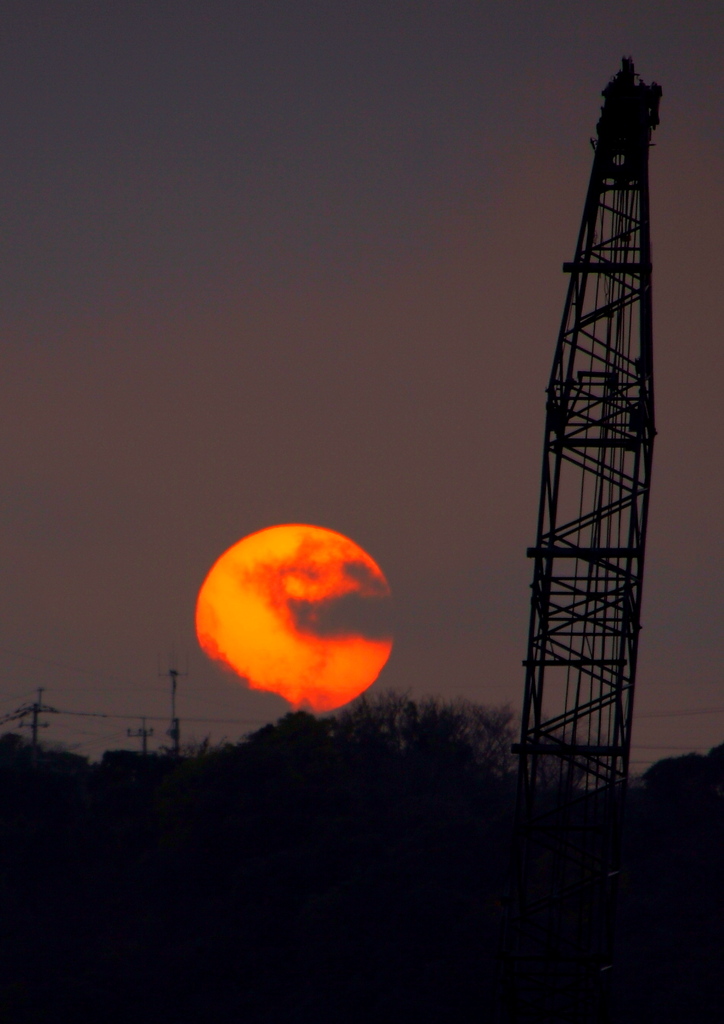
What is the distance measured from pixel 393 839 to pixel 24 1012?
76.2 ft

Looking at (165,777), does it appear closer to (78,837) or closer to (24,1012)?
(78,837)

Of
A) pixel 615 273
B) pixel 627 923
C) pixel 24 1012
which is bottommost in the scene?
pixel 24 1012

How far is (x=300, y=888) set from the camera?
7319cm

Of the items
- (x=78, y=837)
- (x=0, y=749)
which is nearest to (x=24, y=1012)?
(x=78, y=837)

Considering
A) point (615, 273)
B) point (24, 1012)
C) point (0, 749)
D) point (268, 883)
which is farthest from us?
point (0, 749)

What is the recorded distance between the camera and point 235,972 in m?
67.8

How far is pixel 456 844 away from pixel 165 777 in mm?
21149

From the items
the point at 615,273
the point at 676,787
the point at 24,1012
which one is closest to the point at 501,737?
the point at 676,787

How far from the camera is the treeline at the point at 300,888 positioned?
63.3 m

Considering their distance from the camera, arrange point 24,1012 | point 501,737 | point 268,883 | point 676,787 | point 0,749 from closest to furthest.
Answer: point 24,1012
point 268,883
point 676,787
point 501,737
point 0,749

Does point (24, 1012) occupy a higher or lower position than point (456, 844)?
lower

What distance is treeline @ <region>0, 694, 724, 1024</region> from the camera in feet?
208

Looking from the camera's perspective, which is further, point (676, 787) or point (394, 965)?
point (676, 787)

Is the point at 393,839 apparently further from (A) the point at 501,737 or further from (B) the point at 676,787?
(A) the point at 501,737
